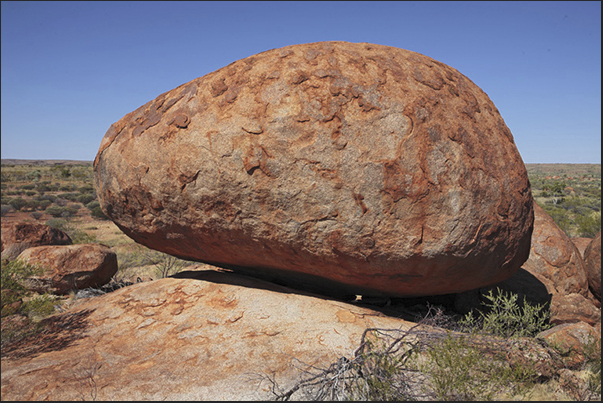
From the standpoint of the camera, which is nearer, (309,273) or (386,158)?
(386,158)

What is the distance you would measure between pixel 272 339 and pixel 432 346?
1374 millimetres

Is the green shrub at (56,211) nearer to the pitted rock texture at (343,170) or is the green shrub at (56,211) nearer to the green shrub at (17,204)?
the green shrub at (17,204)

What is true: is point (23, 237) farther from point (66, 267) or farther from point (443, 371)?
point (443, 371)

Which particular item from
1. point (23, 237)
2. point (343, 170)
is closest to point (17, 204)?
point (23, 237)

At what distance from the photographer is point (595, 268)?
18.3 feet

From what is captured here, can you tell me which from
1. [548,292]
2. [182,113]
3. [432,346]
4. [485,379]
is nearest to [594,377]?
[485,379]

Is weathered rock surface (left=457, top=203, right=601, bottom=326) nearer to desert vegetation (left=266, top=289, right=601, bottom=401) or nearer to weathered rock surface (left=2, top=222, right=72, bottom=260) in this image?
desert vegetation (left=266, top=289, right=601, bottom=401)

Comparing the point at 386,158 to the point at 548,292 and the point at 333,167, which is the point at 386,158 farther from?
the point at 548,292

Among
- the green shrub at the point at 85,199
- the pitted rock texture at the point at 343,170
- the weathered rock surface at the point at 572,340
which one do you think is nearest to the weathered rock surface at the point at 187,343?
the pitted rock texture at the point at 343,170

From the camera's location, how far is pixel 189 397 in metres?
3.05

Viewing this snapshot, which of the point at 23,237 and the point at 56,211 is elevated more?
the point at 23,237

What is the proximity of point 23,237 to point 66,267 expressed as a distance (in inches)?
98.9

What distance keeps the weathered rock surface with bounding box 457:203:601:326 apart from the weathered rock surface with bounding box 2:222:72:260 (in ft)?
26.7

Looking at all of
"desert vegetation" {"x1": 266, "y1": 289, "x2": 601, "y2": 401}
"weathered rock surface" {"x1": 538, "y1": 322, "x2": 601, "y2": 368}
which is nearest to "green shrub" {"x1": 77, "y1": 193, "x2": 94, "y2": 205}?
"desert vegetation" {"x1": 266, "y1": 289, "x2": 601, "y2": 401}
